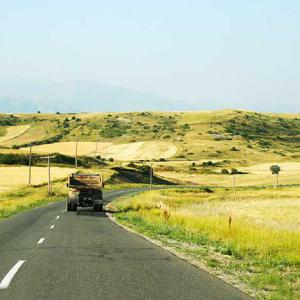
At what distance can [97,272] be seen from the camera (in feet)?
41.6

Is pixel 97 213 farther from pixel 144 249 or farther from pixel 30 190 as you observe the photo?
pixel 30 190

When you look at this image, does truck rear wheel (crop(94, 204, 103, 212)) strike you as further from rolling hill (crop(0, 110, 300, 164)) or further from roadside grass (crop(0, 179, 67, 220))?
rolling hill (crop(0, 110, 300, 164))

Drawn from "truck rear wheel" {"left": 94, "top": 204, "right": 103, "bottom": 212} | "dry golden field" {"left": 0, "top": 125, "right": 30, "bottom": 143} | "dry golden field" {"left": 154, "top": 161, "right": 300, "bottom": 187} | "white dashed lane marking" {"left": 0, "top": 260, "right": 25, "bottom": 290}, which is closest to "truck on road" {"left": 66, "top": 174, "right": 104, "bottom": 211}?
"truck rear wheel" {"left": 94, "top": 204, "right": 103, "bottom": 212}

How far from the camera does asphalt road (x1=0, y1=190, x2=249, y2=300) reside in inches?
405

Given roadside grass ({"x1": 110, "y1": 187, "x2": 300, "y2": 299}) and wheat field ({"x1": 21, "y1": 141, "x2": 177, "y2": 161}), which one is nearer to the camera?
roadside grass ({"x1": 110, "y1": 187, "x2": 300, "y2": 299})

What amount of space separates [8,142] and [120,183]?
232ft

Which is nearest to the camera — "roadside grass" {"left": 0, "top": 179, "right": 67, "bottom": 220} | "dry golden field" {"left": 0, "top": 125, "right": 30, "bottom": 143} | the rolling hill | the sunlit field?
"roadside grass" {"left": 0, "top": 179, "right": 67, "bottom": 220}

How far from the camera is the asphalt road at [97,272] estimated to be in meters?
10.3

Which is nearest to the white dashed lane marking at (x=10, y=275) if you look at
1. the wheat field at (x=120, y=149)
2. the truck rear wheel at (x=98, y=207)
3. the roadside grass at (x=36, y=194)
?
the truck rear wheel at (x=98, y=207)

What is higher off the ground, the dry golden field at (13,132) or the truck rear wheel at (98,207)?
the dry golden field at (13,132)

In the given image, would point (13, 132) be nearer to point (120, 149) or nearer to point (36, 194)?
point (120, 149)

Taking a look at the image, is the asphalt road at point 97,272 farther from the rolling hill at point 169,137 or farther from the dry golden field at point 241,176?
the rolling hill at point 169,137

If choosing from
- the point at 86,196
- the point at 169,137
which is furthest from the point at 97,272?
the point at 169,137

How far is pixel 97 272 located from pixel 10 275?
1888 millimetres
